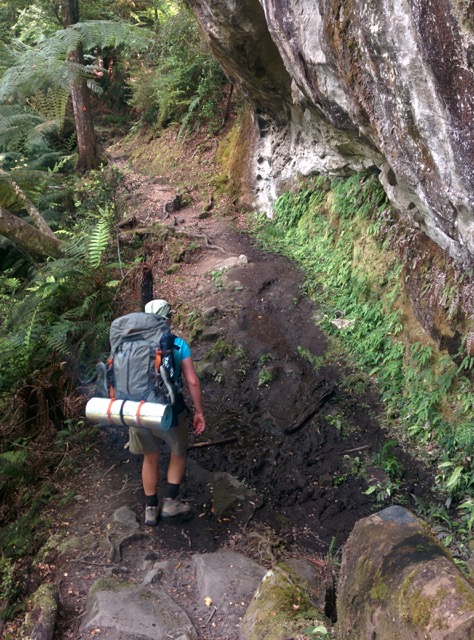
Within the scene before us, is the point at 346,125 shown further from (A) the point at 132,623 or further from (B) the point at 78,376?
(A) the point at 132,623

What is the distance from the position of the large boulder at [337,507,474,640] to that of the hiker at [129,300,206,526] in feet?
6.47

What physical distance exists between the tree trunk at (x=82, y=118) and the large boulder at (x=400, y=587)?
44.4ft

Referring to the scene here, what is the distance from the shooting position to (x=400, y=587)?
259 cm

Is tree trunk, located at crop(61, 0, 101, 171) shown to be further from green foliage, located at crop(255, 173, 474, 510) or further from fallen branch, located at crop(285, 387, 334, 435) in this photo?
fallen branch, located at crop(285, 387, 334, 435)

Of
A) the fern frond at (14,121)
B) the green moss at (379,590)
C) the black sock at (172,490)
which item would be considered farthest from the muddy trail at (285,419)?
the fern frond at (14,121)

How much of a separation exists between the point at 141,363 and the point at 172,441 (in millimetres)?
905

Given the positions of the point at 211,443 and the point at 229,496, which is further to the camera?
the point at 211,443

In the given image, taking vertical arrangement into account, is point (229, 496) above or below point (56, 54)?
below

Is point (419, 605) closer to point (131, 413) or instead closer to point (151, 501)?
point (131, 413)

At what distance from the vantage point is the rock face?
414cm

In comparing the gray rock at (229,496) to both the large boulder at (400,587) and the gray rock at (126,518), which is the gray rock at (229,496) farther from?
the large boulder at (400,587)

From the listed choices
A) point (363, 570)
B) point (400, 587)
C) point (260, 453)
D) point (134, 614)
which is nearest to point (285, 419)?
point (260, 453)

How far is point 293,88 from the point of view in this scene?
9172mm

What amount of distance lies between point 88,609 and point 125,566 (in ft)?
1.89
